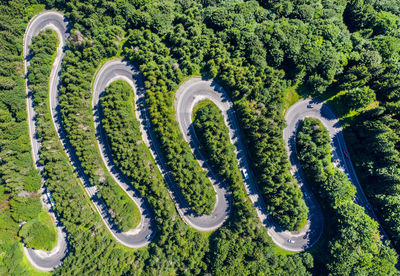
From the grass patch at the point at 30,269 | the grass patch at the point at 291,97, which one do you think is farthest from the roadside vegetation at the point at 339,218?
Answer: the grass patch at the point at 30,269

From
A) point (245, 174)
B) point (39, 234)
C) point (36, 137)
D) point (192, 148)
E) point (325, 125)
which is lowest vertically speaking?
point (39, 234)

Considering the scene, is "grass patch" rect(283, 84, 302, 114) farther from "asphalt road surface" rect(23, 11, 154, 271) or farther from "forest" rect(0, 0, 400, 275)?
"asphalt road surface" rect(23, 11, 154, 271)

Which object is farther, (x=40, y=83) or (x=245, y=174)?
(x=40, y=83)

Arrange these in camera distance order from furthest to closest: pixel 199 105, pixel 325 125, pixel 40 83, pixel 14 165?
pixel 40 83 → pixel 14 165 → pixel 199 105 → pixel 325 125

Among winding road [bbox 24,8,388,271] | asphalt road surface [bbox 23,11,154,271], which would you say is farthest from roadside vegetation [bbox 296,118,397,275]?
asphalt road surface [bbox 23,11,154,271]

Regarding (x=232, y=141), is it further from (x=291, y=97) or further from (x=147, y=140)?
(x=147, y=140)

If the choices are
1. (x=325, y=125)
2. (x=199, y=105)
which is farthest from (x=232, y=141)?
(x=325, y=125)

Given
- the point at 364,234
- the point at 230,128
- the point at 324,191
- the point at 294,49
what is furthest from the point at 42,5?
the point at 364,234
